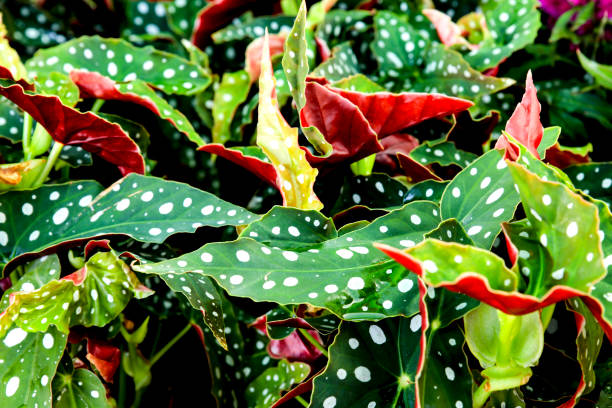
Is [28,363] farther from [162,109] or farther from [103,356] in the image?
[162,109]

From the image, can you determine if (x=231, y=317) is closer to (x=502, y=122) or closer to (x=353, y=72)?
(x=353, y=72)

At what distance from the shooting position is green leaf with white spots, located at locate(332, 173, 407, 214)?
2.84 feet

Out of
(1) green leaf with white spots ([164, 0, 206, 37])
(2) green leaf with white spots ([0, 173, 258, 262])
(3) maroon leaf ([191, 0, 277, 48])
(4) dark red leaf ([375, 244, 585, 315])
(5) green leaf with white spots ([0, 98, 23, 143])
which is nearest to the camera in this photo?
(4) dark red leaf ([375, 244, 585, 315])

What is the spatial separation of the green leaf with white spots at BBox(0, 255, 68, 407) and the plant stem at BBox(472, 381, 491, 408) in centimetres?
47

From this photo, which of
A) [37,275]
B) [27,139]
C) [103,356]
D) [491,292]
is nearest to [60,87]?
[27,139]

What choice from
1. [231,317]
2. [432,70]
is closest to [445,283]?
[231,317]

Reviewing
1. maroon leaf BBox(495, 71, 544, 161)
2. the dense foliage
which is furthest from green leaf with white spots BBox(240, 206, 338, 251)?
maroon leaf BBox(495, 71, 544, 161)

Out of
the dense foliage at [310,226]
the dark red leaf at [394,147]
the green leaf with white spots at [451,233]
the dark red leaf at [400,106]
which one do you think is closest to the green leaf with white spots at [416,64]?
the dense foliage at [310,226]

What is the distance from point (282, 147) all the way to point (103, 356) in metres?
0.36

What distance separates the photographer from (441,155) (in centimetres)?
90

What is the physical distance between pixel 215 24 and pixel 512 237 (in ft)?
2.85

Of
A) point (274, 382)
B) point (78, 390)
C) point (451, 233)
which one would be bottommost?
point (274, 382)

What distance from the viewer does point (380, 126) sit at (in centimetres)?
83

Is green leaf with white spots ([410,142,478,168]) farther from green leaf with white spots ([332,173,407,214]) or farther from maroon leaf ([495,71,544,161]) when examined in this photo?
maroon leaf ([495,71,544,161])
